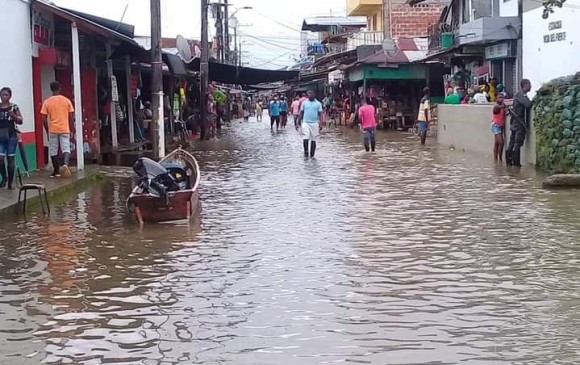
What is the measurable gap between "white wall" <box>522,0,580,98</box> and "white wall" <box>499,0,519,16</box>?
59.3 inches

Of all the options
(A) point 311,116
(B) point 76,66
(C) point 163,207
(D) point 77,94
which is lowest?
(C) point 163,207

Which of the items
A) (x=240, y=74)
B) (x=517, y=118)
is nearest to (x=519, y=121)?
(x=517, y=118)

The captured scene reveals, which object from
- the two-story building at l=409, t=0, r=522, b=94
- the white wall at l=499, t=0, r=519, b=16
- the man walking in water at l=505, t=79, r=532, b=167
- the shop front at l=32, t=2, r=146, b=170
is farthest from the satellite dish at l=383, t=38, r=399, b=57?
the man walking in water at l=505, t=79, r=532, b=167

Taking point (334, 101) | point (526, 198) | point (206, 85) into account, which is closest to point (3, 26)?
point (526, 198)

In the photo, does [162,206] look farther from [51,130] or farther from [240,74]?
[240,74]

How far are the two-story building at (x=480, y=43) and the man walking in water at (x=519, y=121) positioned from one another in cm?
939

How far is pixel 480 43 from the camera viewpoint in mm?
29125

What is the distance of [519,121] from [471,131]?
5173 mm

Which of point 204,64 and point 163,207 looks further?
point 204,64

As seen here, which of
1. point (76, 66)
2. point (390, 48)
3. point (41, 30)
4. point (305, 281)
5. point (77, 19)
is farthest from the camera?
point (390, 48)

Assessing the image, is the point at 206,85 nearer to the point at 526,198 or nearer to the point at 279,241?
the point at 526,198

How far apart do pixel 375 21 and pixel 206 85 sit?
20088 millimetres

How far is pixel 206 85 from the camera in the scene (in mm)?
33812

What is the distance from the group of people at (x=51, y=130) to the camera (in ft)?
44.4
